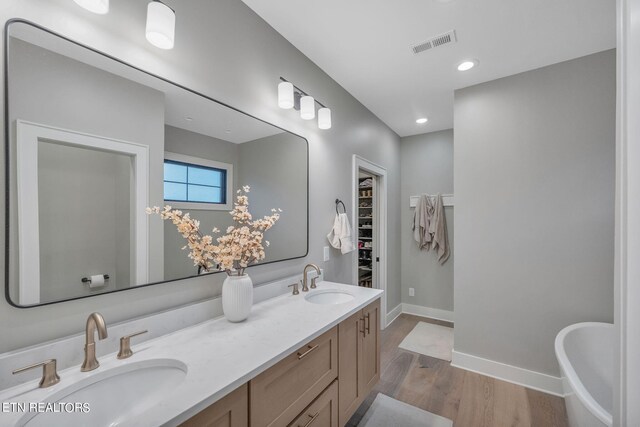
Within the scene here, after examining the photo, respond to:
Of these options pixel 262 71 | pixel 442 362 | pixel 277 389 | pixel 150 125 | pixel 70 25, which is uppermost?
pixel 262 71

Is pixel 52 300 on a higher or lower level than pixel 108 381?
higher

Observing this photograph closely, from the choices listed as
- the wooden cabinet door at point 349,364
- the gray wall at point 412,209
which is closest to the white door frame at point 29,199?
the wooden cabinet door at point 349,364

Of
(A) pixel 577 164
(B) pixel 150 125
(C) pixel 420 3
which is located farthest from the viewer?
(A) pixel 577 164

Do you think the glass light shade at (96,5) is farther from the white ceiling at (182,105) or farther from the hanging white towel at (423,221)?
the hanging white towel at (423,221)

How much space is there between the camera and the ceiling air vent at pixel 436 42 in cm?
182

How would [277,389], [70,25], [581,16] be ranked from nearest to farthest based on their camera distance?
[70,25] → [277,389] → [581,16]

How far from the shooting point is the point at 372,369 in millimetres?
1822

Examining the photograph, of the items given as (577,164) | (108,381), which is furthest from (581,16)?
(108,381)

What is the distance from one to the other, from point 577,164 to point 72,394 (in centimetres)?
325

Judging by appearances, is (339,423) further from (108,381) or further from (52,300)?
(52,300)

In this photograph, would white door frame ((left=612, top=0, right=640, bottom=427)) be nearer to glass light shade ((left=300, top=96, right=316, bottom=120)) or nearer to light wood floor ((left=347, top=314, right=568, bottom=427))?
glass light shade ((left=300, top=96, right=316, bottom=120))

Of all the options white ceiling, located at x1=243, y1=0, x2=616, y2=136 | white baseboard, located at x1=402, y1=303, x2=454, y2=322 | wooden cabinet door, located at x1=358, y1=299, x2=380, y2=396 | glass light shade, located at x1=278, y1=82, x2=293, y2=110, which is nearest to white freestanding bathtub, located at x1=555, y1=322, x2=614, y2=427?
wooden cabinet door, located at x1=358, y1=299, x2=380, y2=396

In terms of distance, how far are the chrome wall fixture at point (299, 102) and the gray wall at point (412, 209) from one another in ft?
7.34

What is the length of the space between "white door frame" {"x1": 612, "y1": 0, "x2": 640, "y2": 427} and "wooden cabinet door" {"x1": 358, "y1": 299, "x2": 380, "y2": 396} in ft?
3.93
